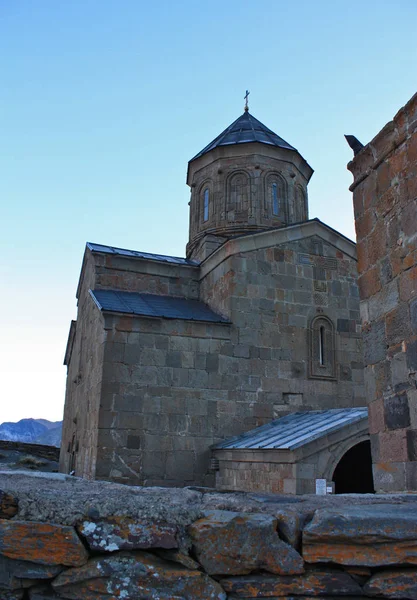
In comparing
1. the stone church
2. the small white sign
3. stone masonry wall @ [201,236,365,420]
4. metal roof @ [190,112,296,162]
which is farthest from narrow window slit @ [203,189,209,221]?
the small white sign

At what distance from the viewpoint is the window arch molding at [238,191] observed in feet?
44.2

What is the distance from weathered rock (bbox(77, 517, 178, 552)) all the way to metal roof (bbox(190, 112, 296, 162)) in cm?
1270

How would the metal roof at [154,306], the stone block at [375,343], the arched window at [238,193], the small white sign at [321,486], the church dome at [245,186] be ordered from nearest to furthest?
the stone block at [375,343] → the small white sign at [321,486] → the metal roof at [154,306] → the church dome at [245,186] → the arched window at [238,193]

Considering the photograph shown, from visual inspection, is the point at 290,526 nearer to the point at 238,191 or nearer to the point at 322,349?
the point at 322,349

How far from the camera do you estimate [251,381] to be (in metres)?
9.90

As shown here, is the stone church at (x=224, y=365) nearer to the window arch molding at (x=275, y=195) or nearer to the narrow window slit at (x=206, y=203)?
the window arch molding at (x=275, y=195)

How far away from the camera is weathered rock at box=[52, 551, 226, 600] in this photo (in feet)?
6.16

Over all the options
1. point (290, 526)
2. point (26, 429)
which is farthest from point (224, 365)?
point (26, 429)

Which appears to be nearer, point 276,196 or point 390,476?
point 390,476

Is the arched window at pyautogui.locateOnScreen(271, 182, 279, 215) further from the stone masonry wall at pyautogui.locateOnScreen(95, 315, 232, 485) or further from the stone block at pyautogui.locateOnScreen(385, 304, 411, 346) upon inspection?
the stone block at pyautogui.locateOnScreen(385, 304, 411, 346)

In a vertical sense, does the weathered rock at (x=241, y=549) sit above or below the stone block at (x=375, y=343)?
below

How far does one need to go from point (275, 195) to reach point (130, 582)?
12486 mm

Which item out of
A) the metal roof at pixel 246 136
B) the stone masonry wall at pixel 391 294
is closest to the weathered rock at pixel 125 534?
the stone masonry wall at pixel 391 294

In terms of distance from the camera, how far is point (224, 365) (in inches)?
385
